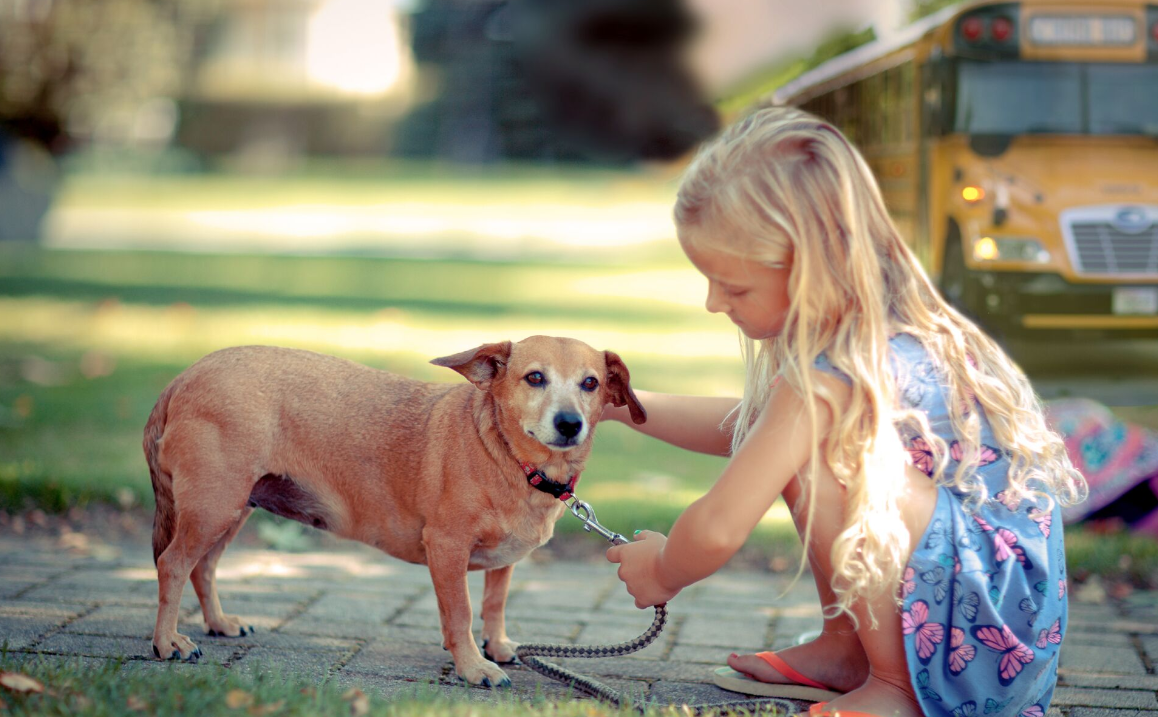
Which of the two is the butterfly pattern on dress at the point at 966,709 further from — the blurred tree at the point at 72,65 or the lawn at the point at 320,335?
the blurred tree at the point at 72,65

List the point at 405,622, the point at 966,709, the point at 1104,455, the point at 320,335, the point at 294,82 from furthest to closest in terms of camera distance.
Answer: the point at 294,82, the point at 320,335, the point at 1104,455, the point at 405,622, the point at 966,709

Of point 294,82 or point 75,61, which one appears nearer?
point 75,61

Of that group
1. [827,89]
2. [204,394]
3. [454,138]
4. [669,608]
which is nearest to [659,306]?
[827,89]

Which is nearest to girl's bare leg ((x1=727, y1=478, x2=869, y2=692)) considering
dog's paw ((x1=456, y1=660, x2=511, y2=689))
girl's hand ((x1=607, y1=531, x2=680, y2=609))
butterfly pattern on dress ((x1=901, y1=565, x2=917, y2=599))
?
butterfly pattern on dress ((x1=901, y1=565, x2=917, y2=599))

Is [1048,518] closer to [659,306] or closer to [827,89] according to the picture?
[827,89]

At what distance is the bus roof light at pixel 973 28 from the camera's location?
23.8 feet

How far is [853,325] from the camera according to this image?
253cm

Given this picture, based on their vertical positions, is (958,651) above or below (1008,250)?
below

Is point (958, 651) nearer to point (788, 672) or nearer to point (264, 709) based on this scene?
point (788, 672)

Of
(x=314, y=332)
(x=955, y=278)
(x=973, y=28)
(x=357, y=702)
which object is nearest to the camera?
(x=357, y=702)

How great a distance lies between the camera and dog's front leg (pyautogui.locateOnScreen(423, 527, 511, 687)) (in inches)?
116

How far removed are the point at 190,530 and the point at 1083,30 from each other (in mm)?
6670

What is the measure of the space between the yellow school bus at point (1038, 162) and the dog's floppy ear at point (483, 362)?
4.37m

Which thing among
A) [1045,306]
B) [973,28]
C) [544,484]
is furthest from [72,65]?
[544,484]
